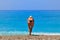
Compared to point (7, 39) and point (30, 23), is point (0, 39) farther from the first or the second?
point (30, 23)

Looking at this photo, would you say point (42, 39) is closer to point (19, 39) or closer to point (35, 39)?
point (35, 39)

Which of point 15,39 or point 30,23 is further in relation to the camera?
point 30,23

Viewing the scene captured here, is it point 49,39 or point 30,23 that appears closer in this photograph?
point 49,39

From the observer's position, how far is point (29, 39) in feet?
30.5

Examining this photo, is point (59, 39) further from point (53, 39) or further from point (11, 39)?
point (11, 39)

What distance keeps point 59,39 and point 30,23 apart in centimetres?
266

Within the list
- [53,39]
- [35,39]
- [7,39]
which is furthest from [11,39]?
[53,39]

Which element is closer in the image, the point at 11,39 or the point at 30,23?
the point at 11,39

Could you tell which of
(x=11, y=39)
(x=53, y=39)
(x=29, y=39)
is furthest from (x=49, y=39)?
(x=11, y=39)

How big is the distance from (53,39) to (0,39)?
6.85ft

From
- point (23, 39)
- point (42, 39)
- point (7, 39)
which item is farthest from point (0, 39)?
point (42, 39)

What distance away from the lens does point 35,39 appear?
927cm

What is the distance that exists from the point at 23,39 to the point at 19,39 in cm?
17

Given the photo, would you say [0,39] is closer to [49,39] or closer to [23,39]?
[23,39]
